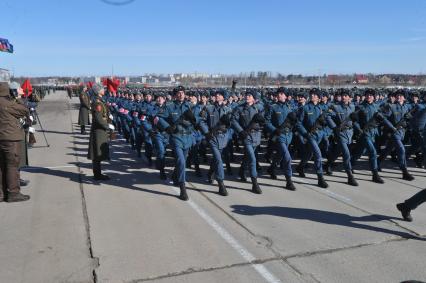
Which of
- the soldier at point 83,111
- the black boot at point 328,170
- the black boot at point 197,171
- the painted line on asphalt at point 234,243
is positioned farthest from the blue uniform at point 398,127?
the soldier at point 83,111

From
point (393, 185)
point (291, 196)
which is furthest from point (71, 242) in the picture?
point (393, 185)

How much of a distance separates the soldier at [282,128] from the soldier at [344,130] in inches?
42.7

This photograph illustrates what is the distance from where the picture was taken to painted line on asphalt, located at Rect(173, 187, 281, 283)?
4.16 metres

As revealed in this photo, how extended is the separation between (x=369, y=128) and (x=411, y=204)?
3.35 m

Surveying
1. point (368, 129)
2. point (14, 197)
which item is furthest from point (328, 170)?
point (14, 197)

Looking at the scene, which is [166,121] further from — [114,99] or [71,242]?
[114,99]

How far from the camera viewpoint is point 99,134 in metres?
8.36

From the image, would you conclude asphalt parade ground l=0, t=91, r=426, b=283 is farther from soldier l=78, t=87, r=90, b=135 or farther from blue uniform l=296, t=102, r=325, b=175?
soldier l=78, t=87, r=90, b=135

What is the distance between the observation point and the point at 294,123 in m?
8.23

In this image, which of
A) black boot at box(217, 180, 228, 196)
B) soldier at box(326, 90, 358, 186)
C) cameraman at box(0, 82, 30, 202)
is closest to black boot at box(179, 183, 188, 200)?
black boot at box(217, 180, 228, 196)

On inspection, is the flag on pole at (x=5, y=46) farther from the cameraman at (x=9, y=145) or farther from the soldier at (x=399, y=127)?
the soldier at (x=399, y=127)

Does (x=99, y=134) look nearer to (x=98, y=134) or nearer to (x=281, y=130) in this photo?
(x=98, y=134)

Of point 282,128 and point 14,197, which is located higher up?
point 282,128

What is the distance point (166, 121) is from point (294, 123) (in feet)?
8.61
